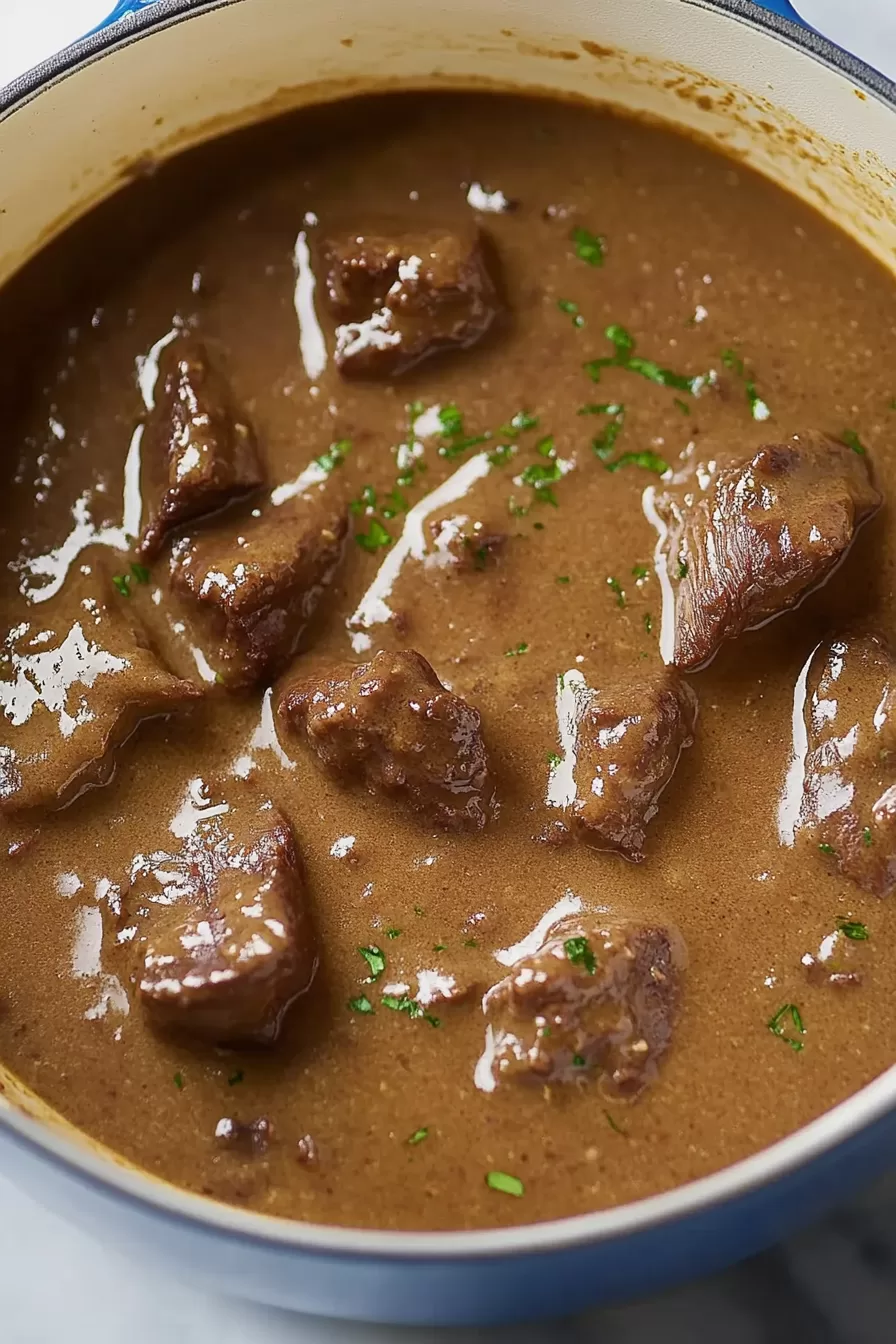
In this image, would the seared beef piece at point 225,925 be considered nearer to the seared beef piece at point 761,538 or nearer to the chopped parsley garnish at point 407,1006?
the chopped parsley garnish at point 407,1006

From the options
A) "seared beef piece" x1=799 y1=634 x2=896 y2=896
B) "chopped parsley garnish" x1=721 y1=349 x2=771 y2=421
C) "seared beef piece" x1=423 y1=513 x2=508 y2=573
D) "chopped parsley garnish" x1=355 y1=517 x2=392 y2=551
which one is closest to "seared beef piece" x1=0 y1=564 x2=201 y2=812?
"chopped parsley garnish" x1=355 y1=517 x2=392 y2=551

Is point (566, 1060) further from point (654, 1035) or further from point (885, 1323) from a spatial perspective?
point (885, 1323)

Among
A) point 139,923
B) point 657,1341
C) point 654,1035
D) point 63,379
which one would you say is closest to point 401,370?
point 63,379

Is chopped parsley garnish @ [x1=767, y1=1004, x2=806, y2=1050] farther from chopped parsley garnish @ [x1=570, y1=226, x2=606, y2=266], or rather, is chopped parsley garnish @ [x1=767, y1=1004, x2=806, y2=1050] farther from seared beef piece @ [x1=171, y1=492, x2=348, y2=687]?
chopped parsley garnish @ [x1=570, y1=226, x2=606, y2=266]

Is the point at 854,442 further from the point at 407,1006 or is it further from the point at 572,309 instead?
the point at 407,1006

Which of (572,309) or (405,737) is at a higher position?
(572,309)

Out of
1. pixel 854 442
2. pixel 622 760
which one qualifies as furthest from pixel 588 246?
pixel 622 760
